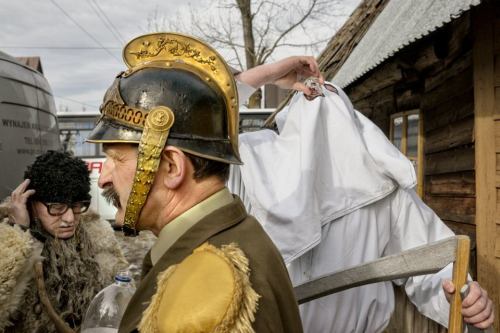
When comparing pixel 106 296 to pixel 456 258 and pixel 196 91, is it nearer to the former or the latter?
pixel 196 91

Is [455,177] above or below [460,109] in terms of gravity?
below

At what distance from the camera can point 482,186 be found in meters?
3.36

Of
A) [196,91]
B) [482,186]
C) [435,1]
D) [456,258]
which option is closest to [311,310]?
[456,258]

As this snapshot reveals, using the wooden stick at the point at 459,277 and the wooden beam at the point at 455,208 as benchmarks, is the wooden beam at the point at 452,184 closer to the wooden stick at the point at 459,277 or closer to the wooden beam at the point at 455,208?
the wooden beam at the point at 455,208

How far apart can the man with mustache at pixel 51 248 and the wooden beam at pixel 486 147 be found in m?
2.40

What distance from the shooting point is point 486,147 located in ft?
10.9

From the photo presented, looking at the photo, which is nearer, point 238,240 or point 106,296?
point 238,240

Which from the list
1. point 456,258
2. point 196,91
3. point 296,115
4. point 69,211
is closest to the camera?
point 196,91

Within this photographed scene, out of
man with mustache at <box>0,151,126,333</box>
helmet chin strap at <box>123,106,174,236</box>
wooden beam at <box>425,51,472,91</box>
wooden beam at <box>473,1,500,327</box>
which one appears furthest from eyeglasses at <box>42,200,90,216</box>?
wooden beam at <box>425,51,472,91</box>

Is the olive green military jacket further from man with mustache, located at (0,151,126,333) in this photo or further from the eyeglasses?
the eyeglasses

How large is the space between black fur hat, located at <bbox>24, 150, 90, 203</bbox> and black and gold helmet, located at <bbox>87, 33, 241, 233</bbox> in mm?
1279

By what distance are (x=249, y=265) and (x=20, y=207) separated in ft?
5.70

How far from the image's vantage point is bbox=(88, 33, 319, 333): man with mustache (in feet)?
3.53

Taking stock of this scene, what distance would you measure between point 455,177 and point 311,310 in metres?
2.57
